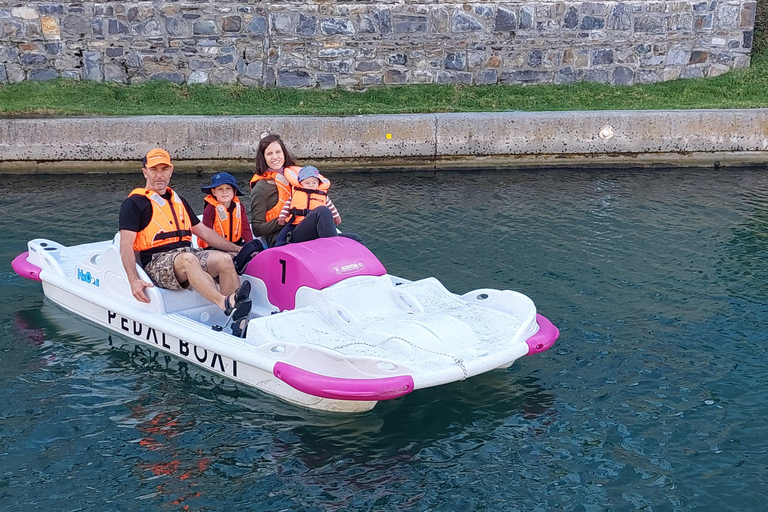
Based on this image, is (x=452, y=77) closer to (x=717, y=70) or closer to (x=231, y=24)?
(x=231, y=24)

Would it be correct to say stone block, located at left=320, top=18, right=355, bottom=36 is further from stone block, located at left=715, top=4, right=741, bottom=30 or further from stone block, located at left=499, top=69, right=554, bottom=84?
stone block, located at left=715, top=4, right=741, bottom=30

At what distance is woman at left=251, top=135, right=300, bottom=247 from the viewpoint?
7.38 m

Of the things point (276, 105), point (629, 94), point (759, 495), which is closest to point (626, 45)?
point (629, 94)

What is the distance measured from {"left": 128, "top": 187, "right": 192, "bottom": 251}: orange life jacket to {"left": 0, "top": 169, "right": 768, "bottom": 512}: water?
85cm

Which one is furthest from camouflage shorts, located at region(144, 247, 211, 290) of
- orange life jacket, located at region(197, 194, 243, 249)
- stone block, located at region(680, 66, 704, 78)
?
stone block, located at region(680, 66, 704, 78)

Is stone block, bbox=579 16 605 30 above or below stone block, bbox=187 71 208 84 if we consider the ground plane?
above

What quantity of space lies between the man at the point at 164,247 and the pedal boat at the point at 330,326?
0.41 ft

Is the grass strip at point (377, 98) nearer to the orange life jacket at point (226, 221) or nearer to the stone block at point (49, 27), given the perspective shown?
the stone block at point (49, 27)

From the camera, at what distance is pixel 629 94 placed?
14062mm

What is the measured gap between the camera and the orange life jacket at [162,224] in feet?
22.0

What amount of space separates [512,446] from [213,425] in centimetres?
186

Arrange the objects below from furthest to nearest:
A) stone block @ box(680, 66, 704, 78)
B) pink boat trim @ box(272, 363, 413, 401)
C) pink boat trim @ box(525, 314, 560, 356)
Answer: stone block @ box(680, 66, 704, 78) → pink boat trim @ box(525, 314, 560, 356) → pink boat trim @ box(272, 363, 413, 401)

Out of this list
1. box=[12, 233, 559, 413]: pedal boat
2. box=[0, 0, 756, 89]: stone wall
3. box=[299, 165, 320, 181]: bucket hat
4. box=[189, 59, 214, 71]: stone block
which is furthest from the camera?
box=[189, 59, 214, 71]: stone block

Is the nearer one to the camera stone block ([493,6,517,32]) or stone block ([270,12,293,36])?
stone block ([270,12,293,36])
